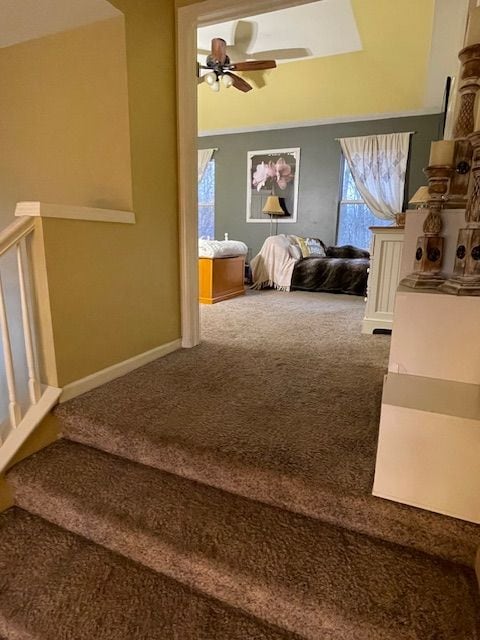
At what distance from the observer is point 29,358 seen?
160 centimetres

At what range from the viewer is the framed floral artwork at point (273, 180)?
671cm

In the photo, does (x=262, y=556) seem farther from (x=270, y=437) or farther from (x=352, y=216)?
(x=352, y=216)

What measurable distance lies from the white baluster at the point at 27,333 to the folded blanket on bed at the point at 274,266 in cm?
416

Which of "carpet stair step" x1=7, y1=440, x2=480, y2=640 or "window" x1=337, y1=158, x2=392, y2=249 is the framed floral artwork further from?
"carpet stair step" x1=7, y1=440, x2=480, y2=640

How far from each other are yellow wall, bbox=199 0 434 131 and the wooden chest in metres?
2.97

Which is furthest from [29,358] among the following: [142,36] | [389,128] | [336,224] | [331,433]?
[389,128]

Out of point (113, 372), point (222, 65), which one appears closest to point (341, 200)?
point (222, 65)

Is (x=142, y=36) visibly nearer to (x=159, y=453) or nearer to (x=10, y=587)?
(x=159, y=453)

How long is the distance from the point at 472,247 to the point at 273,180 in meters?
6.10

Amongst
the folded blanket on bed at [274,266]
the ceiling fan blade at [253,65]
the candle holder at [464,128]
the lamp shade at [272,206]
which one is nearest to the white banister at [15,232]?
the candle holder at [464,128]

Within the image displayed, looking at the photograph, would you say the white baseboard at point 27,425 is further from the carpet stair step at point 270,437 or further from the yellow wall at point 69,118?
the yellow wall at point 69,118

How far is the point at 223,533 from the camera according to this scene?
1.18 m

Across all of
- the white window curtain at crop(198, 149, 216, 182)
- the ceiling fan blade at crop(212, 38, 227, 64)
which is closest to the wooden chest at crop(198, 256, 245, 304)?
the ceiling fan blade at crop(212, 38, 227, 64)

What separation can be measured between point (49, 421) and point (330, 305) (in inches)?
132
